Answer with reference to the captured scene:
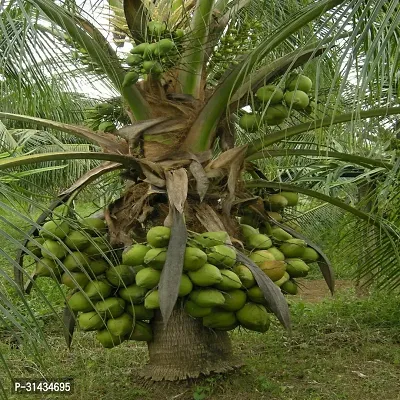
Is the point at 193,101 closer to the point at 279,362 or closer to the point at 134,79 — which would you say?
the point at 134,79

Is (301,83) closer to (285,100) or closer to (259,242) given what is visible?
(285,100)

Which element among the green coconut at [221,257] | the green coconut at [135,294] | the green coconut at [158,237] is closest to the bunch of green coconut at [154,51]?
the green coconut at [158,237]

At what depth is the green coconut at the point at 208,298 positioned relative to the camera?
91.7 inches

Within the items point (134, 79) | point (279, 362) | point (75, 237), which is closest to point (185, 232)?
point (75, 237)

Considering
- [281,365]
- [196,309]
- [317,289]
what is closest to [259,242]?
[196,309]

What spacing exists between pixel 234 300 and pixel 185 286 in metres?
0.22

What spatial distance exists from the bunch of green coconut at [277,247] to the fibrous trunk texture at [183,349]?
0.41m

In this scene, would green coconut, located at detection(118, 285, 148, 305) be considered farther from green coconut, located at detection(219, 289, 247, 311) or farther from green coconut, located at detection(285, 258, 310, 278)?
green coconut, located at detection(285, 258, 310, 278)

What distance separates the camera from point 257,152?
286 cm

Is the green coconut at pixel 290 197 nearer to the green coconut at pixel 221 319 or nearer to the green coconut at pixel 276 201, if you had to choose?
the green coconut at pixel 276 201

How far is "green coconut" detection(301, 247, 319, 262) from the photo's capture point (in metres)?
2.84

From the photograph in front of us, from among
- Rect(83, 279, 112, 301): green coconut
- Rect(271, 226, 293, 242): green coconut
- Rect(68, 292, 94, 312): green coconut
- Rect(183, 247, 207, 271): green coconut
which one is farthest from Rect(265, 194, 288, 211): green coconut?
Rect(68, 292, 94, 312): green coconut

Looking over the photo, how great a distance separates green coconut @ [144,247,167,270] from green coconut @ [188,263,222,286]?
11 cm

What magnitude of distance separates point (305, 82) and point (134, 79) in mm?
633
